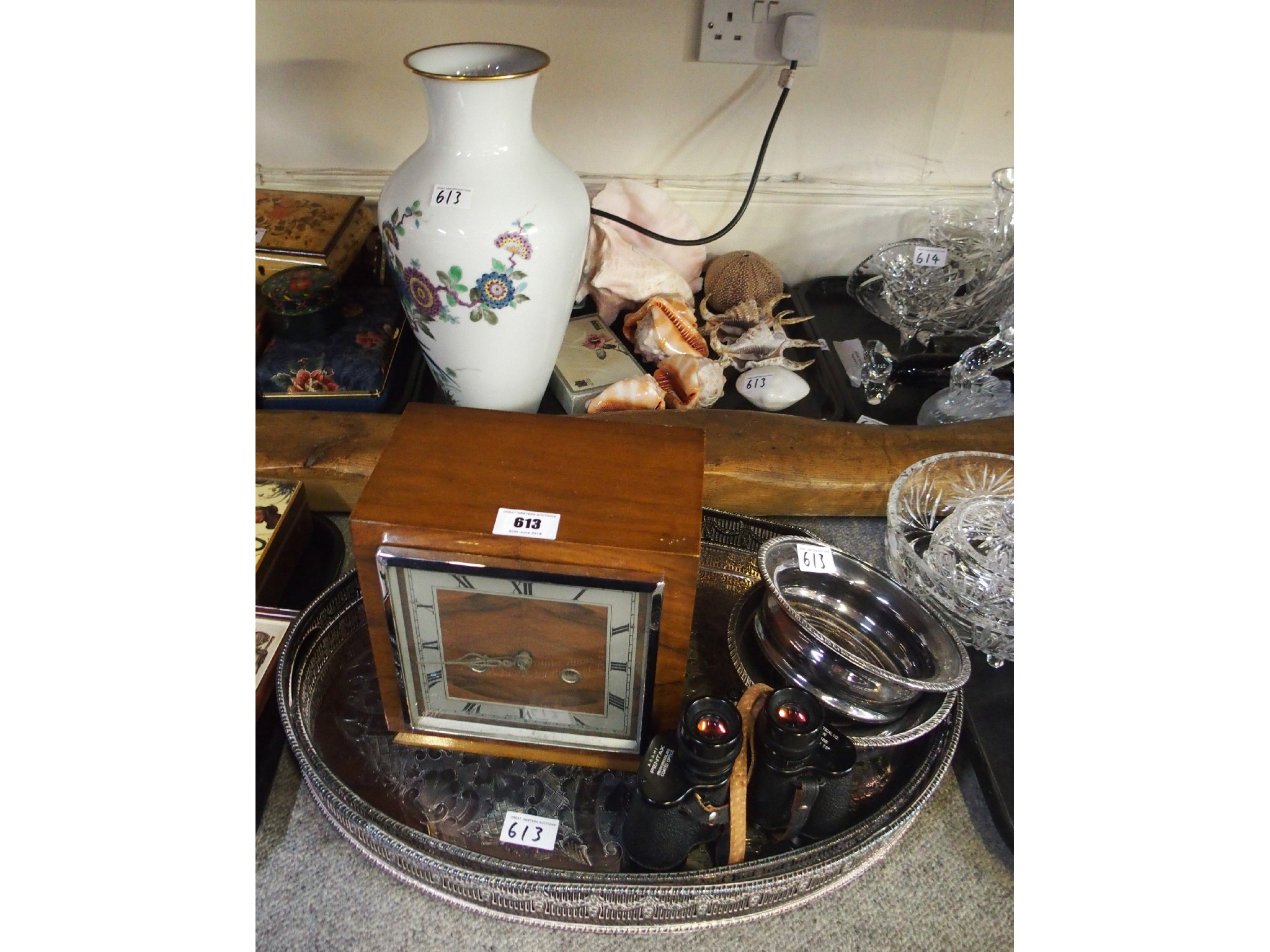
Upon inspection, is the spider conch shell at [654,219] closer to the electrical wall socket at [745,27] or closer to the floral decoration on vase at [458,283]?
the electrical wall socket at [745,27]

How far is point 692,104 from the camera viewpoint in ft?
3.62

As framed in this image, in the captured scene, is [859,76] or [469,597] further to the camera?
[859,76]

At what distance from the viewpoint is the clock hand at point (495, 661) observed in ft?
1.81

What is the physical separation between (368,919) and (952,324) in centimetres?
94

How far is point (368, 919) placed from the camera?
0.54 m

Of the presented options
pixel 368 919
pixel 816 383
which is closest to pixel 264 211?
pixel 816 383

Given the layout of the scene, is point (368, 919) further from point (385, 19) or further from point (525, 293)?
point (385, 19)

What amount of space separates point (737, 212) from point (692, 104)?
15 centimetres

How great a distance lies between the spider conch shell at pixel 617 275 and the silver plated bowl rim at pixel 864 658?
47 cm

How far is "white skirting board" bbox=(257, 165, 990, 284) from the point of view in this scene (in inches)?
45.5

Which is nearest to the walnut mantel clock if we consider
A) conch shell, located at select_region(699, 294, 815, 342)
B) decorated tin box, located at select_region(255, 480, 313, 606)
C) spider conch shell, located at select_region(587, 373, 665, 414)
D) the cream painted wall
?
decorated tin box, located at select_region(255, 480, 313, 606)

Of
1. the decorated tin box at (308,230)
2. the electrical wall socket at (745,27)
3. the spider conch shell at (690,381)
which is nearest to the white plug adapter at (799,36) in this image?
the electrical wall socket at (745,27)

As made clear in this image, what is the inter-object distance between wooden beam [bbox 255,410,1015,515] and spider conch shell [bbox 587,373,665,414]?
0.03m

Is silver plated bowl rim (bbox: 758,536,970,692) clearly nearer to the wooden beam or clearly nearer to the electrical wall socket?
the wooden beam
